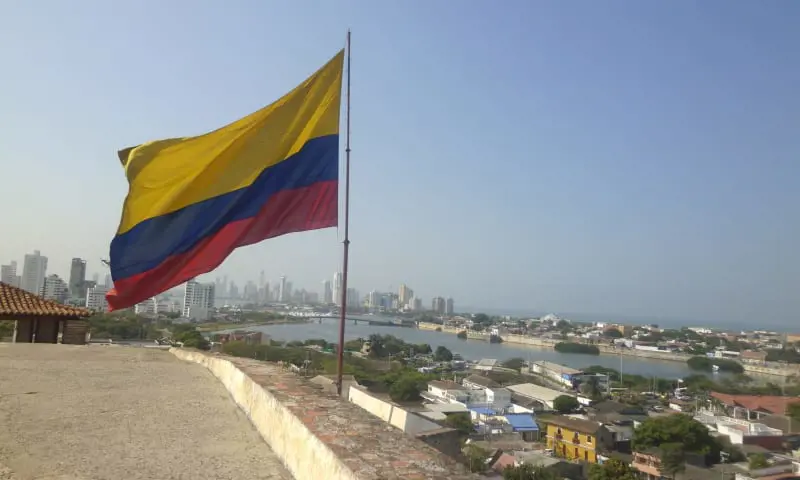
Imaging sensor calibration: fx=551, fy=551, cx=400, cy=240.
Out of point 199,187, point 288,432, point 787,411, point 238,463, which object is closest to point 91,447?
point 238,463

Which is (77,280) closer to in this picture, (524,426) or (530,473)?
(524,426)

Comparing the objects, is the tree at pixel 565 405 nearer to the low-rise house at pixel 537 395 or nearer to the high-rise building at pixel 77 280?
the low-rise house at pixel 537 395

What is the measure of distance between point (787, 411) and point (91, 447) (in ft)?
116

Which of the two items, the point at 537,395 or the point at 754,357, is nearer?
the point at 537,395

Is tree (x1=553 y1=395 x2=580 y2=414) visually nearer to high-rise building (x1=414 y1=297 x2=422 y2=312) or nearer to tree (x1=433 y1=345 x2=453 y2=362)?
tree (x1=433 y1=345 x2=453 y2=362)

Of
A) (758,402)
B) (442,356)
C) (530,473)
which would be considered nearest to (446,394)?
(530,473)

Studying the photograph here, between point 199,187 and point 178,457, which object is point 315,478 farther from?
point 199,187

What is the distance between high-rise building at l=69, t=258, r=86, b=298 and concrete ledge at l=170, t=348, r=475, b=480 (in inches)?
2427

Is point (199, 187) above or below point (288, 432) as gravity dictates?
above

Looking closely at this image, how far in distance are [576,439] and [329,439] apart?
21245mm

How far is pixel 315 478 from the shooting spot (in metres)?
1.94

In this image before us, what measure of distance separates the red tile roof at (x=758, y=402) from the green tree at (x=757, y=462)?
1186 cm

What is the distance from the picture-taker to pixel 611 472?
14805mm

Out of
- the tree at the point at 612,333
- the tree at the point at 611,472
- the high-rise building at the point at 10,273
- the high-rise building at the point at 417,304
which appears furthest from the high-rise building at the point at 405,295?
the tree at the point at 611,472
